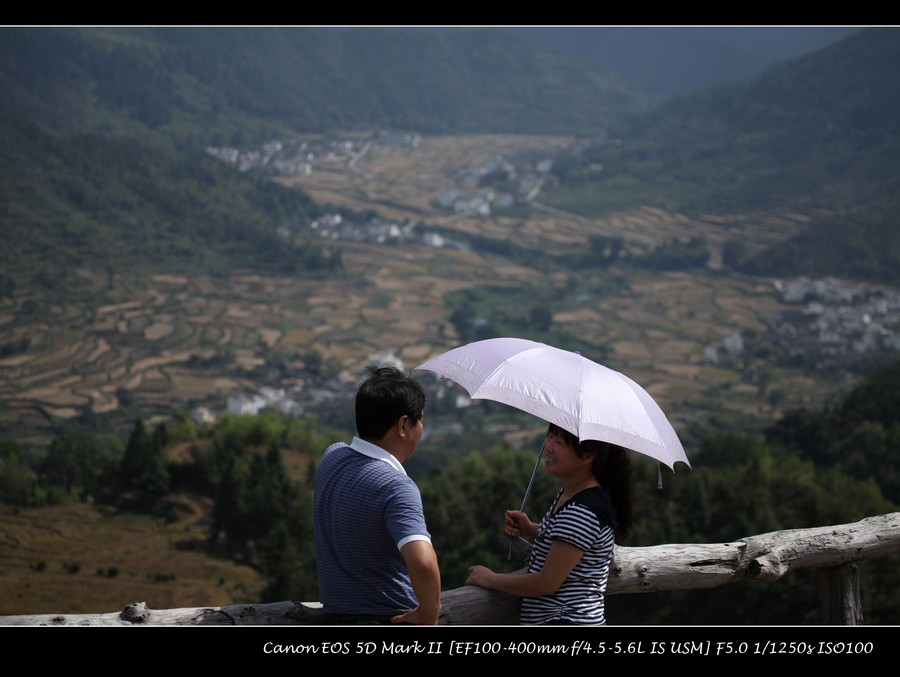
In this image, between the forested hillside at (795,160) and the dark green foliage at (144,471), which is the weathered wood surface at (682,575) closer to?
the dark green foliage at (144,471)

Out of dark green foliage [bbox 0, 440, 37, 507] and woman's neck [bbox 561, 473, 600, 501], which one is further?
dark green foliage [bbox 0, 440, 37, 507]

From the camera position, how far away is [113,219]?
53406mm

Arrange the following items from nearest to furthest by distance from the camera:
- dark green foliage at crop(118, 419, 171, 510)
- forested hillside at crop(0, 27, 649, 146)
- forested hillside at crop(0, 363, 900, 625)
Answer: forested hillside at crop(0, 363, 900, 625) < dark green foliage at crop(118, 419, 171, 510) < forested hillside at crop(0, 27, 649, 146)

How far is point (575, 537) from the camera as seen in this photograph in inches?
94.1

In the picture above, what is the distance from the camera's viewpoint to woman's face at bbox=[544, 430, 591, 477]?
249cm

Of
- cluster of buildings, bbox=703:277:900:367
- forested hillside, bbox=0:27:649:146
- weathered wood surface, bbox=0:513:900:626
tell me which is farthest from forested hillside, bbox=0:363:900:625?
forested hillside, bbox=0:27:649:146

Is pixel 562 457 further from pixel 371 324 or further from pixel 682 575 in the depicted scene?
pixel 371 324

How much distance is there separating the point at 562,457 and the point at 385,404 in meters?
0.48

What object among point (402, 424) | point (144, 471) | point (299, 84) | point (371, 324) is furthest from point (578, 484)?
point (299, 84)

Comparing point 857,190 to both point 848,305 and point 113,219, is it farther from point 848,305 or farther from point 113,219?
point 113,219

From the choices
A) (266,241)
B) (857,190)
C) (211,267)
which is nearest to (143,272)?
(211,267)

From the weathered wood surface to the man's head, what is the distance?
47 centimetres

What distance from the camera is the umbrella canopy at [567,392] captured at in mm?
2492

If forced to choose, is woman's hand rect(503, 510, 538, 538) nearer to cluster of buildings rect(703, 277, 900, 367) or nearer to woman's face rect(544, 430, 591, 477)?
woman's face rect(544, 430, 591, 477)
